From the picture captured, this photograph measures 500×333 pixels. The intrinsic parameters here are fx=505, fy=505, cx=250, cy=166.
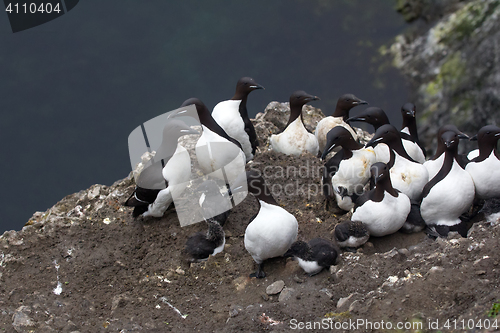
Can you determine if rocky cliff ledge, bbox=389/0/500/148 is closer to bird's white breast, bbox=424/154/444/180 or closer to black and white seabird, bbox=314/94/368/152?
black and white seabird, bbox=314/94/368/152

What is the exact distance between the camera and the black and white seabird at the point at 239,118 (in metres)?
9.02

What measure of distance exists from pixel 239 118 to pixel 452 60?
11.6m

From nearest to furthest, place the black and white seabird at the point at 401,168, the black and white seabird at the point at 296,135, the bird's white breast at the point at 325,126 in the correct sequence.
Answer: the black and white seabird at the point at 401,168 → the black and white seabird at the point at 296,135 → the bird's white breast at the point at 325,126

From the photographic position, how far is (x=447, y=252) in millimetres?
5777

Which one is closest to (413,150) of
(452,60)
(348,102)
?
(348,102)

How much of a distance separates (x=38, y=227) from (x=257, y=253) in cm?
387

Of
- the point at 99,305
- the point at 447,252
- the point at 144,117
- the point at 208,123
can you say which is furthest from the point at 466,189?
the point at 144,117

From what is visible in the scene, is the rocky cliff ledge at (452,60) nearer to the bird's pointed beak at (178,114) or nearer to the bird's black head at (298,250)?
the bird's pointed beak at (178,114)

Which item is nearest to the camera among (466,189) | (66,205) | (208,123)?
(466,189)

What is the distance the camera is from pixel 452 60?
17.7m

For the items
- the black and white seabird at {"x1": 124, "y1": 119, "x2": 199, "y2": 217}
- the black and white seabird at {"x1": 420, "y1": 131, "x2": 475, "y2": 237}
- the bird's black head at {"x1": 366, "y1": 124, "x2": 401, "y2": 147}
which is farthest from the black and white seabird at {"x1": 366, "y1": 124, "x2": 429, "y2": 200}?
the black and white seabird at {"x1": 124, "y1": 119, "x2": 199, "y2": 217}

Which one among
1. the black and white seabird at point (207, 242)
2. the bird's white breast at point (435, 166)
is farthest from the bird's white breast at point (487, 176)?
the black and white seabird at point (207, 242)

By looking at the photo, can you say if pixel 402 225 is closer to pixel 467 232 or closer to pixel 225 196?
pixel 467 232

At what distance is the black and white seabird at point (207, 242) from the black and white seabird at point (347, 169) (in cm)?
194
